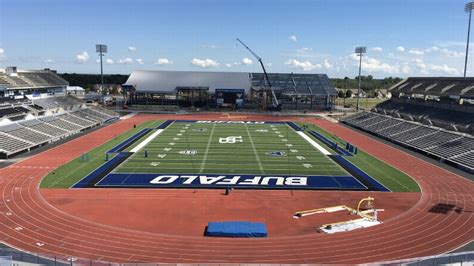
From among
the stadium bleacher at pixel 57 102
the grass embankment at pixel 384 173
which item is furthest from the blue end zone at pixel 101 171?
the stadium bleacher at pixel 57 102

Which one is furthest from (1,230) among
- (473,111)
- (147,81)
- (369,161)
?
(147,81)

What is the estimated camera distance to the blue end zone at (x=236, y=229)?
21.1 meters

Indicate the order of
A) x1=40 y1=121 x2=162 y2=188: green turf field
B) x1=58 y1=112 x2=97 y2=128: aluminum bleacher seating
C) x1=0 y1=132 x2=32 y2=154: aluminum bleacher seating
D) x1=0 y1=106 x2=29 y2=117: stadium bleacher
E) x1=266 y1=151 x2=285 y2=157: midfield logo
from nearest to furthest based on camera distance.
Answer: x1=40 y1=121 x2=162 y2=188: green turf field < x1=0 y1=132 x2=32 y2=154: aluminum bleacher seating < x1=266 y1=151 x2=285 y2=157: midfield logo < x1=0 y1=106 x2=29 y2=117: stadium bleacher < x1=58 y1=112 x2=97 y2=128: aluminum bleacher seating

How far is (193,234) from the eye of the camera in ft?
69.9

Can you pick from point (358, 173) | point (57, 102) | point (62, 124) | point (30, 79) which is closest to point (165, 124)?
point (62, 124)

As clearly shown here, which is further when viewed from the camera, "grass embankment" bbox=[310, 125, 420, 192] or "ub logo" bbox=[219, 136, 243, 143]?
"ub logo" bbox=[219, 136, 243, 143]

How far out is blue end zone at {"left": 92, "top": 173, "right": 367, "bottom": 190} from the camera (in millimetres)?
30344

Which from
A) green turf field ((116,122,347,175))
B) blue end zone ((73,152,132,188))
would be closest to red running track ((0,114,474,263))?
blue end zone ((73,152,132,188))

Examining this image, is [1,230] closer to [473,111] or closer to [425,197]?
[425,197]

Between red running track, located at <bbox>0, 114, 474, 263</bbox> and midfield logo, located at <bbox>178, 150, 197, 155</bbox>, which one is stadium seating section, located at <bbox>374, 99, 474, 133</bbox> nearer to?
red running track, located at <bbox>0, 114, 474, 263</bbox>

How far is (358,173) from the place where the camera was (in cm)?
3547

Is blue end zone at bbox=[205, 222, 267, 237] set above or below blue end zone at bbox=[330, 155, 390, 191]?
below

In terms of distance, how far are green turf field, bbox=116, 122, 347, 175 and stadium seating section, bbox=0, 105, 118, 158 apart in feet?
41.0

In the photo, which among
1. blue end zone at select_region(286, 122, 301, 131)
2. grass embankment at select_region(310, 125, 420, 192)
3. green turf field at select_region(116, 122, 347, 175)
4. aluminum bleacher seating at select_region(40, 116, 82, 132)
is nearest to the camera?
grass embankment at select_region(310, 125, 420, 192)
